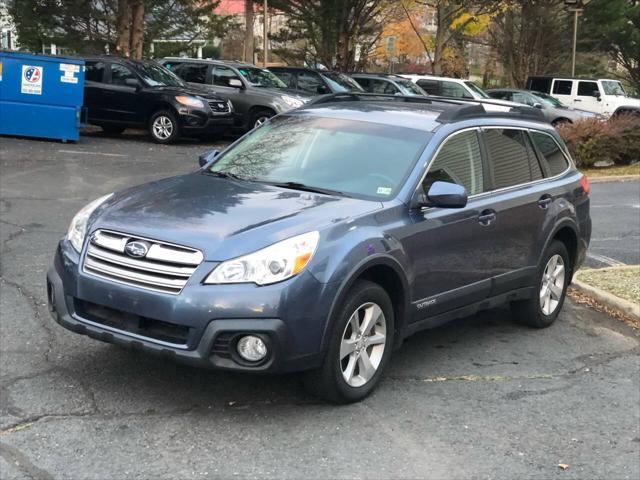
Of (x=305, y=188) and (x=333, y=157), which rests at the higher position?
(x=333, y=157)

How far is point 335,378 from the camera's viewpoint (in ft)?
14.3

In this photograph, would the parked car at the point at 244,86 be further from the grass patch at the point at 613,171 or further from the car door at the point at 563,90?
the car door at the point at 563,90

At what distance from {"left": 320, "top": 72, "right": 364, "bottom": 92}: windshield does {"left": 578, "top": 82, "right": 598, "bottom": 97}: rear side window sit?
482 inches

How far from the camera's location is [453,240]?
515cm

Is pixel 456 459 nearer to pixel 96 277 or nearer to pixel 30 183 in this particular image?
pixel 96 277

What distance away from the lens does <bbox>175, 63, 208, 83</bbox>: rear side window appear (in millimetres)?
19688

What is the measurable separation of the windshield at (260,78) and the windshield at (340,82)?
1.23 m

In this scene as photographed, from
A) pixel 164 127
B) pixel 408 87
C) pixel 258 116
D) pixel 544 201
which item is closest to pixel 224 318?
pixel 544 201

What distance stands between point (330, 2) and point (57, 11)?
9348 mm

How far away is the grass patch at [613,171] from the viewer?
16500mm

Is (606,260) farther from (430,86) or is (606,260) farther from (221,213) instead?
(430,86)

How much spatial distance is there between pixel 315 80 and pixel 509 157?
14.9 m

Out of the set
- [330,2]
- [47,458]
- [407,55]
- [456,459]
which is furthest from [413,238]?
[407,55]

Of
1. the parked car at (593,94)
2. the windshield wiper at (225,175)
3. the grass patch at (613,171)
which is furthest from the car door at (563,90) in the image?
the windshield wiper at (225,175)
